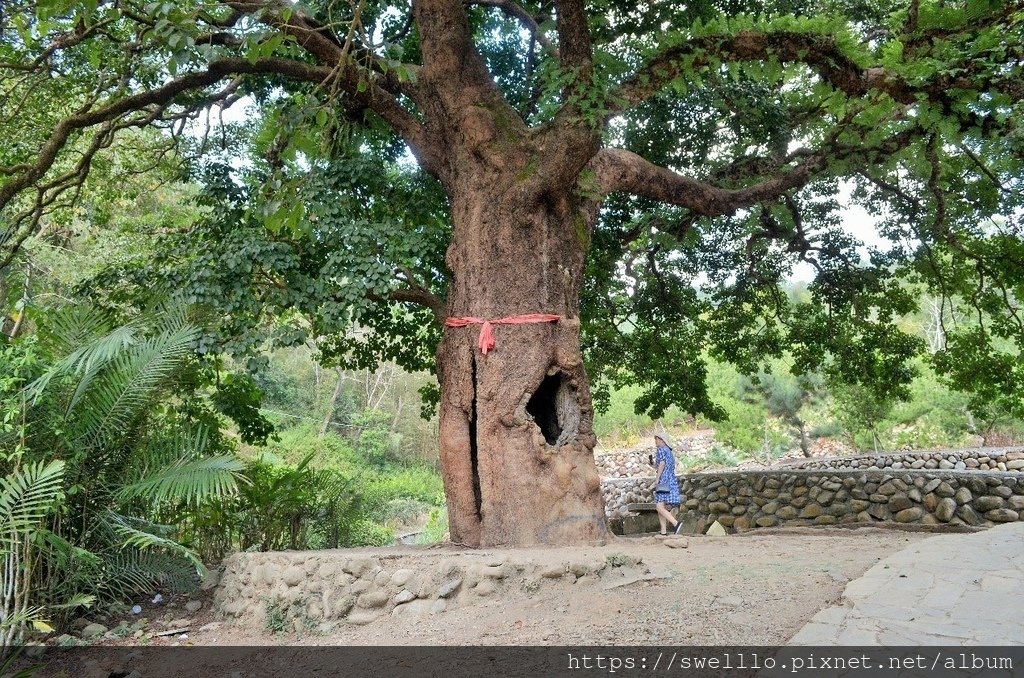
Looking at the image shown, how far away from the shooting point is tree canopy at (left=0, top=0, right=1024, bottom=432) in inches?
236

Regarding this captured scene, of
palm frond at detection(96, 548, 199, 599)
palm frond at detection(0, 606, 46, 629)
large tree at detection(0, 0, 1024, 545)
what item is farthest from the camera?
large tree at detection(0, 0, 1024, 545)

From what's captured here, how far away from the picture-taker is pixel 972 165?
30.2 feet

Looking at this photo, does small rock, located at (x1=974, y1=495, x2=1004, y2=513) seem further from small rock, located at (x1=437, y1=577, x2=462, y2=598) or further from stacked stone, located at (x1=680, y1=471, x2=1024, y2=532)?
small rock, located at (x1=437, y1=577, x2=462, y2=598)

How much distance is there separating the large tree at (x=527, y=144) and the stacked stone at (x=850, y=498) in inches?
64.4

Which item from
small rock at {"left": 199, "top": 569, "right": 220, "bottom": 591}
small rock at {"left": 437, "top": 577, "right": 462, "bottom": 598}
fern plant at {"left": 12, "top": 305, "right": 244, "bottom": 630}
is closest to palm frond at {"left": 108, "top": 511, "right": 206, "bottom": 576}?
fern plant at {"left": 12, "top": 305, "right": 244, "bottom": 630}

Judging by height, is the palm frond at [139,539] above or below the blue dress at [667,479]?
above

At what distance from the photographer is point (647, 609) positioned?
13.9 feet

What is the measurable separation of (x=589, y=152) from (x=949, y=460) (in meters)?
12.6

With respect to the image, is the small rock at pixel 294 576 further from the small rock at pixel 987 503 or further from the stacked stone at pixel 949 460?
the stacked stone at pixel 949 460

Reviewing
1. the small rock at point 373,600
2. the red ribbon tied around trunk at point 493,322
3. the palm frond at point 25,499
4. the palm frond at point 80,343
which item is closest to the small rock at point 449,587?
the small rock at point 373,600

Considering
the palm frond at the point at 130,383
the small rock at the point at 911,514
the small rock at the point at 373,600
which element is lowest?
the small rock at the point at 911,514

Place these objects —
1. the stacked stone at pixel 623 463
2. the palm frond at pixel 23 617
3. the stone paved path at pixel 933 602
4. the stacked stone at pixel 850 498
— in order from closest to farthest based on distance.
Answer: the stone paved path at pixel 933 602
the palm frond at pixel 23 617
the stacked stone at pixel 850 498
the stacked stone at pixel 623 463

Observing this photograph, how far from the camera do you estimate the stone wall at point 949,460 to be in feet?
45.2

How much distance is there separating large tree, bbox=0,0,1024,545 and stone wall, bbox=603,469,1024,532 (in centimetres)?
163
